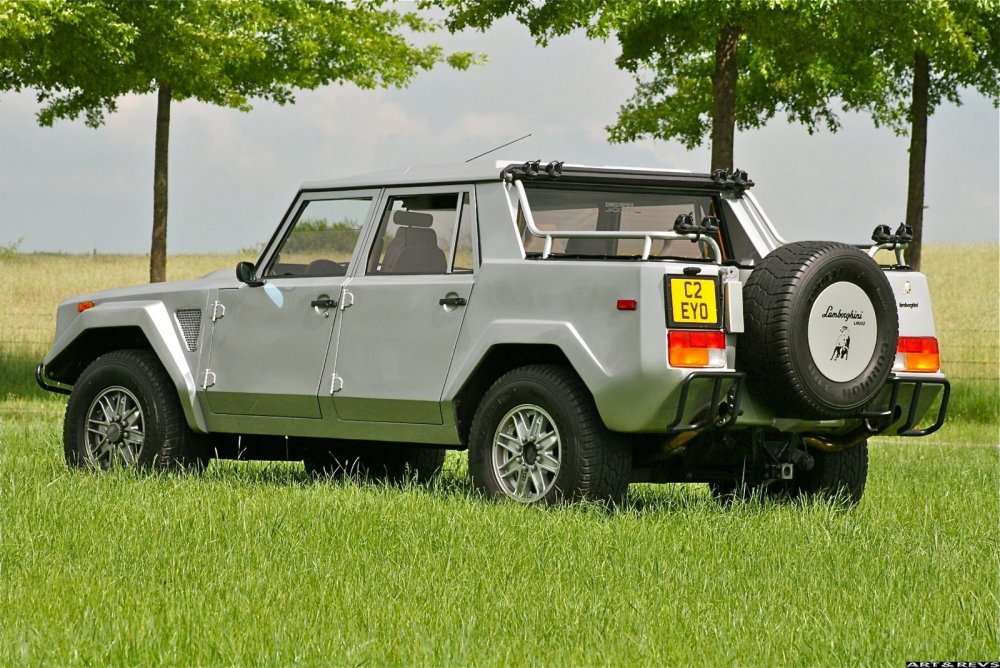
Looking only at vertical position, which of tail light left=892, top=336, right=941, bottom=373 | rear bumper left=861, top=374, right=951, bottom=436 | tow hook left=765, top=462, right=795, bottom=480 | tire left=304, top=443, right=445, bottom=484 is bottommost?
tire left=304, top=443, right=445, bottom=484

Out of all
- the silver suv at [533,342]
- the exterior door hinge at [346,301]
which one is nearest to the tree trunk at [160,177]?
the silver suv at [533,342]

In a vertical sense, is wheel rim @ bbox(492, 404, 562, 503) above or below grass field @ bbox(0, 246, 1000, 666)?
above

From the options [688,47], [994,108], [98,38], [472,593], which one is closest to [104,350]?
[472,593]

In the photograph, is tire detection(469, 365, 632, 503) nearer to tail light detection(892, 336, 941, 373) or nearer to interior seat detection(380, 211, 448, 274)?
interior seat detection(380, 211, 448, 274)

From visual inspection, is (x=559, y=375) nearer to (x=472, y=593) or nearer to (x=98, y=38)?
(x=472, y=593)

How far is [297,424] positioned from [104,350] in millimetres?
2119

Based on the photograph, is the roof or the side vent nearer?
the roof

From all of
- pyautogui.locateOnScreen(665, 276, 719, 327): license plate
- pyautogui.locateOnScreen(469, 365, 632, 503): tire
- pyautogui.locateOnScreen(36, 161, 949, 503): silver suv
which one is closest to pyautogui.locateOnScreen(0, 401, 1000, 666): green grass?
pyautogui.locateOnScreen(469, 365, 632, 503): tire

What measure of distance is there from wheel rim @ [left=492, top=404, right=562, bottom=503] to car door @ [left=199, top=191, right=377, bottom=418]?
4.72 feet

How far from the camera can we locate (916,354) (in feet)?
27.8

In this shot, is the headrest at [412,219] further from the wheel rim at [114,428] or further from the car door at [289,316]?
the wheel rim at [114,428]

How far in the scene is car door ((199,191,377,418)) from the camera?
8945mm

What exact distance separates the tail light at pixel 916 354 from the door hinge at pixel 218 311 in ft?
13.7

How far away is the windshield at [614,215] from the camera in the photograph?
8383mm
